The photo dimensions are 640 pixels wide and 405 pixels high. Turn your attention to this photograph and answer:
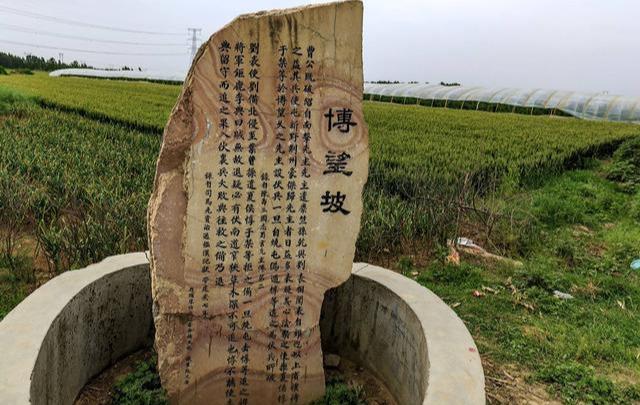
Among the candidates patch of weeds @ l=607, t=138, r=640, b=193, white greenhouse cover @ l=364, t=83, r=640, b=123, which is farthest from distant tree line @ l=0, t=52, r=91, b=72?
patch of weeds @ l=607, t=138, r=640, b=193

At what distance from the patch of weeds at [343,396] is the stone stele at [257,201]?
7.8 inches

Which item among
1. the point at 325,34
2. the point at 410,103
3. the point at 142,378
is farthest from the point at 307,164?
the point at 410,103

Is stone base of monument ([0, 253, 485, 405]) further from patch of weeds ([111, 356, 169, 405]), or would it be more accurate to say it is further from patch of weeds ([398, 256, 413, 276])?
patch of weeds ([398, 256, 413, 276])

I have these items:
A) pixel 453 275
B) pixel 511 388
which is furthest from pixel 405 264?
pixel 511 388

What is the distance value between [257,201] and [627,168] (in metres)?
8.46

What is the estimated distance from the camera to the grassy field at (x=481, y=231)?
3.13m

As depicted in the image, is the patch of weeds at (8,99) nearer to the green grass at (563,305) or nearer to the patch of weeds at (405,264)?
the patch of weeds at (405,264)

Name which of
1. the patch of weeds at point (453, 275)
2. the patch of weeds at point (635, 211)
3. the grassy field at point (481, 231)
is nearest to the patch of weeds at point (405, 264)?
the grassy field at point (481, 231)

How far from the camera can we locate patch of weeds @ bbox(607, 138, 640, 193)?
8.48 meters

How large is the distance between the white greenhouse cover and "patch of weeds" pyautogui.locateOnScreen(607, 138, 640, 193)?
12.5 m

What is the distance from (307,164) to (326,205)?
0.22 metres

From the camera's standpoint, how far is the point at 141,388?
2.69 meters

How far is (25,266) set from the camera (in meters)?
3.56

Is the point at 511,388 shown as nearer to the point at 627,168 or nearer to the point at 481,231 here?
the point at 481,231
